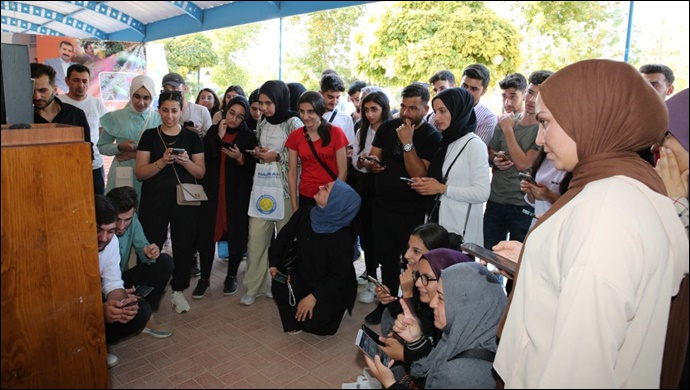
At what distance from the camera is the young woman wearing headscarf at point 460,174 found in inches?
125

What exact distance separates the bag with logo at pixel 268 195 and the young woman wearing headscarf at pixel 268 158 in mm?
47

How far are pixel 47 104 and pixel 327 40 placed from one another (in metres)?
9.42

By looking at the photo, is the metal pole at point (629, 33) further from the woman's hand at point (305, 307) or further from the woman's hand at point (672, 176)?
the woman's hand at point (305, 307)

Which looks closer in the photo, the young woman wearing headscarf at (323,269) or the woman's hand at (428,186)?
the woman's hand at (428,186)

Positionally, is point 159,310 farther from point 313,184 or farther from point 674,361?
point 674,361

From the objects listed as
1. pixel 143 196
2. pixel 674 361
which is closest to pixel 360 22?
pixel 143 196

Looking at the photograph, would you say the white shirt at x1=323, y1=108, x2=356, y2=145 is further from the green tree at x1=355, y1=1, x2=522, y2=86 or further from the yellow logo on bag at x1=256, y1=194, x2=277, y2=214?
the green tree at x1=355, y1=1, x2=522, y2=86

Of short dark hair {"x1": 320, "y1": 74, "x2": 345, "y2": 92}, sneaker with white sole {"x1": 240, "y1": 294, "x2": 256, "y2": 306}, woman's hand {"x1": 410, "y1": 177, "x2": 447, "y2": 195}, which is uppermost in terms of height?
short dark hair {"x1": 320, "y1": 74, "x2": 345, "y2": 92}

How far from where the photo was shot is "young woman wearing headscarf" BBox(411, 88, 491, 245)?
3166 mm

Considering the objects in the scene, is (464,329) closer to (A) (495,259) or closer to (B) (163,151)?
(A) (495,259)

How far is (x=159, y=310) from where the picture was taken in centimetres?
372

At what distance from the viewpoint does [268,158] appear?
394 centimetres

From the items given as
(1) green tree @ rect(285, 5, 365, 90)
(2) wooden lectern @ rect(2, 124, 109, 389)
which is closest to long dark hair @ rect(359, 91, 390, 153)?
(2) wooden lectern @ rect(2, 124, 109, 389)

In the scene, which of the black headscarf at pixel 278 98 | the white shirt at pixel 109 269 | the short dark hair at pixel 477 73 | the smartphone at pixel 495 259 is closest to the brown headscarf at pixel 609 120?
the smartphone at pixel 495 259
